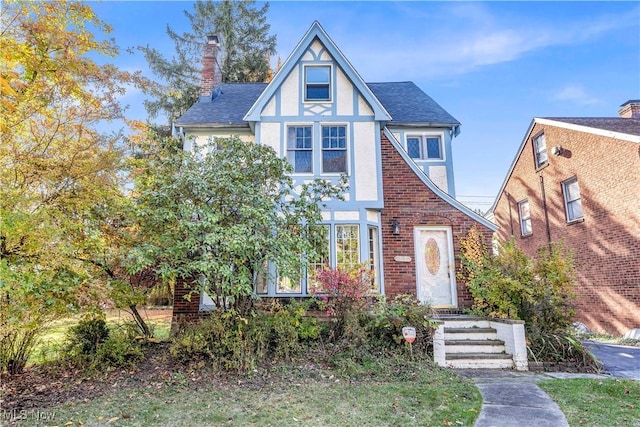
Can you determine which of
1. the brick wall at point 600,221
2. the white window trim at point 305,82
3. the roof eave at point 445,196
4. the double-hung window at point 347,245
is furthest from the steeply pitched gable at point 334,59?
the brick wall at point 600,221

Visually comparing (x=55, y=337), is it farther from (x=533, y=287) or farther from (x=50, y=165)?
(x=533, y=287)

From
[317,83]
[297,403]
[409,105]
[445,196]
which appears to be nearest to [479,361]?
[297,403]

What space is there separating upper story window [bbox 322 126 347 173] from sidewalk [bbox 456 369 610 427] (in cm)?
583

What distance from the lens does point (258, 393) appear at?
512 cm

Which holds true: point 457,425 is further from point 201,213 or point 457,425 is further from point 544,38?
point 544,38

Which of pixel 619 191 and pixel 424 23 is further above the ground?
pixel 424 23

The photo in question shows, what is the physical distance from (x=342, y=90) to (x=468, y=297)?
6.77 meters

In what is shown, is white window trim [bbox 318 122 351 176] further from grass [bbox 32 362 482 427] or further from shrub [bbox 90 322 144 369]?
shrub [bbox 90 322 144 369]

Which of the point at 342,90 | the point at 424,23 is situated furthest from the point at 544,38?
the point at 342,90

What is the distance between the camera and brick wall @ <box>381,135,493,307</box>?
9148mm


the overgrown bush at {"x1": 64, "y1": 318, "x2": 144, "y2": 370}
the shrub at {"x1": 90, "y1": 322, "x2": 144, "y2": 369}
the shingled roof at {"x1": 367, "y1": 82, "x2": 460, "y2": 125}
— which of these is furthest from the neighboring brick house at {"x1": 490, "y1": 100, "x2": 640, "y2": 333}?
the overgrown bush at {"x1": 64, "y1": 318, "x2": 144, "y2": 370}

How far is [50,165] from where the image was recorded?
576 cm

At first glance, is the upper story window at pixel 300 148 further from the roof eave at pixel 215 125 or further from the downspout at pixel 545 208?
the downspout at pixel 545 208

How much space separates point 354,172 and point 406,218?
1.94 m
